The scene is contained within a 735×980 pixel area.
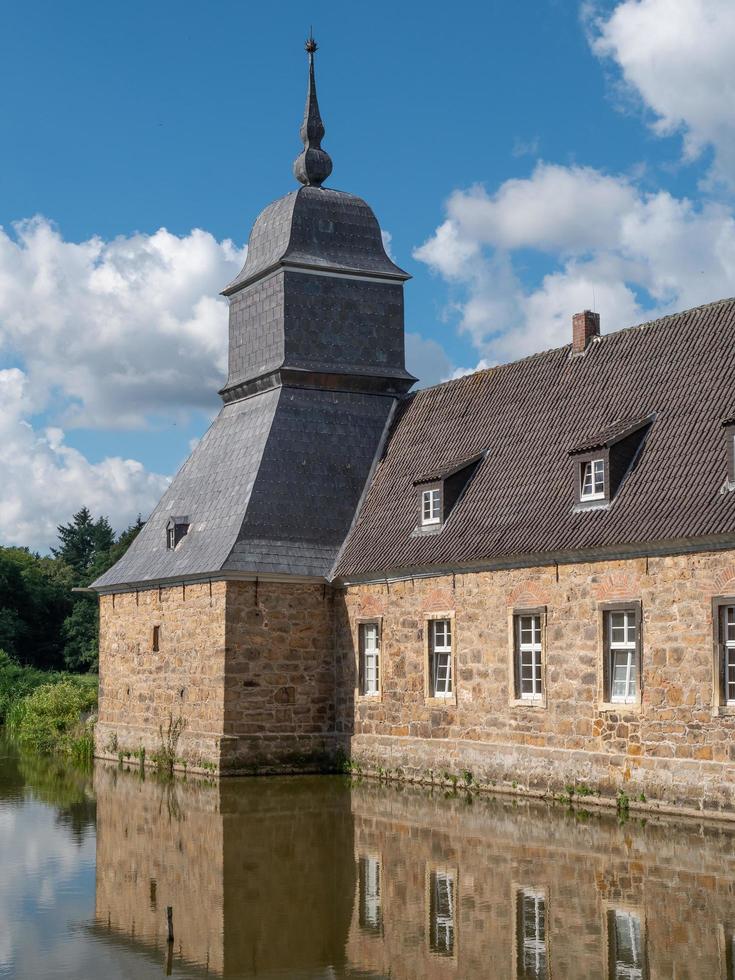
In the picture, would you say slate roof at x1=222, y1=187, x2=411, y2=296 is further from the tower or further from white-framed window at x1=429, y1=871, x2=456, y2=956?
white-framed window at x1=429, y1=871, x2=456, y2=956

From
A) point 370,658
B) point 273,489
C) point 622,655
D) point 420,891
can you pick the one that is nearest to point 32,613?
point 273,489

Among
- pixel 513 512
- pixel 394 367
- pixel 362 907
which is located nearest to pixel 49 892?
pixel 362 907

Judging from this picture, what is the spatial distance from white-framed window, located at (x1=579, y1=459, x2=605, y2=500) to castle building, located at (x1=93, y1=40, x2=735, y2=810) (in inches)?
3.8

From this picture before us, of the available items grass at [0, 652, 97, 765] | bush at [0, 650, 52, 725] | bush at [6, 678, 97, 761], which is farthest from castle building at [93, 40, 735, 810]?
bush at [0, 650, 52, 725]

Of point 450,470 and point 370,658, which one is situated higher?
point 450,470

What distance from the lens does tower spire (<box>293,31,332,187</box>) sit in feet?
96.4

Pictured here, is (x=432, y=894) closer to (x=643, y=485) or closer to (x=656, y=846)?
(x=656, y=846)

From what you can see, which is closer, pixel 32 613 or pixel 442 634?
pixel 442 634

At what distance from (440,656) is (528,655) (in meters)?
2.31

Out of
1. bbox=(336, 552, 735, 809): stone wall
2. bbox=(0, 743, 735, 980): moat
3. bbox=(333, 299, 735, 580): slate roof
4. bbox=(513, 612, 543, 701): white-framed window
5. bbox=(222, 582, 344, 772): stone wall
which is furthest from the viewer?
bbox=(222, 582, 344, 772): stone wall

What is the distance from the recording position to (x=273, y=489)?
2500 cm

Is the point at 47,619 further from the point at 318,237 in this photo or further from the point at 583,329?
the point at 583,329

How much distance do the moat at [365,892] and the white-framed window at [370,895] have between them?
0.09 feet

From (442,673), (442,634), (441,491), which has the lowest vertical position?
(442,673)
